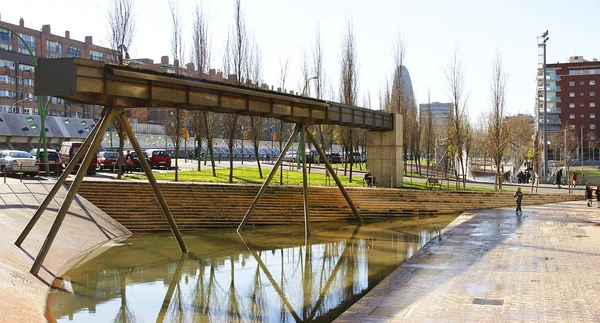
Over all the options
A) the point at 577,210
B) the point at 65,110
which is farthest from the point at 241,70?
the point at 65,110

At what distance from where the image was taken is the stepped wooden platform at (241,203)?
2546cm

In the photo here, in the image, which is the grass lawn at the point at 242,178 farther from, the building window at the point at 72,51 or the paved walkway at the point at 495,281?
the building window at the point at 72,51

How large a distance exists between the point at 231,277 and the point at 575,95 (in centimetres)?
10625

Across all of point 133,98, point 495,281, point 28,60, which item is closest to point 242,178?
point 133,98

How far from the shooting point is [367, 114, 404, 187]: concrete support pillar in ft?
133

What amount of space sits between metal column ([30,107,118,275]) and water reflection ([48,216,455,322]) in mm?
839

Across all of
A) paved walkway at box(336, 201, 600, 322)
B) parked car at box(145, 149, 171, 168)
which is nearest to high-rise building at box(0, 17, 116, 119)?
parked car at box(145, 149, 171, 168)

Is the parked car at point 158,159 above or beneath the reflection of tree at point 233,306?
above

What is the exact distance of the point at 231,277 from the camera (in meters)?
17.2

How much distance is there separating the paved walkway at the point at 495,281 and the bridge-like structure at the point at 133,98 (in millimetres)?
8035

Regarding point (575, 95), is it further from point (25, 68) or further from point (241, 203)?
point (241, 203)

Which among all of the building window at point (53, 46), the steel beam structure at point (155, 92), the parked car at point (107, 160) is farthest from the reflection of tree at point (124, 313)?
the building window at point (53, 46)

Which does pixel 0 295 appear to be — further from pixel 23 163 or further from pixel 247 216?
pixel 23 163

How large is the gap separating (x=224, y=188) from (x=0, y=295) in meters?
17.8
